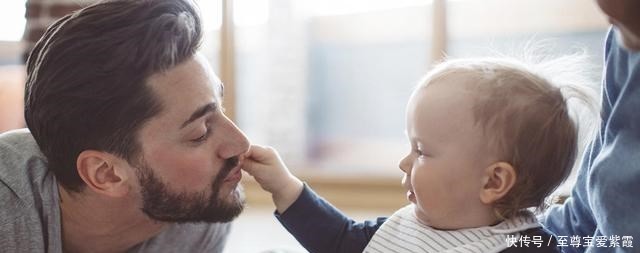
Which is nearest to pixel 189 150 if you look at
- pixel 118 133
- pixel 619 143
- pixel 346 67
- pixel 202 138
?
pixel 202 138

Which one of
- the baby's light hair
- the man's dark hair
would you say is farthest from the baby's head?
the man's dark hair

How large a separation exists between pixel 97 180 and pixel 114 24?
0.98 ft

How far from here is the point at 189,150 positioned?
1311mm

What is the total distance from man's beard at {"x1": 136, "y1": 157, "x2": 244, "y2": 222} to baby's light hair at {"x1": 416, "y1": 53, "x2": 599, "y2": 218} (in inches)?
18.1

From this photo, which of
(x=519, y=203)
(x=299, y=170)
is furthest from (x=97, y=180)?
(x=299, y=170)

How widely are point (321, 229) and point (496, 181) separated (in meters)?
0.33

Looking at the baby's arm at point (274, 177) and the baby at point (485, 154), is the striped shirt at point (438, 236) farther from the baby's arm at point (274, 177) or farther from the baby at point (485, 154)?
the baby's arm at point (274, 177)

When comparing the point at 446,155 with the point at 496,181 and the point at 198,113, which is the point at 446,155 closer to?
the point at 496,181

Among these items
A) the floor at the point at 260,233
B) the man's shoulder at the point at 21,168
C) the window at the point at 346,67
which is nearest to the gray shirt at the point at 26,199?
the man's shoulder at the point at 21,168

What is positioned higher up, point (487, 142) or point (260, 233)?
point (487, 142)

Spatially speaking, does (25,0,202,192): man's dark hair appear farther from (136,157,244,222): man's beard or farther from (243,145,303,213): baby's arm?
(243,145,303,213): baby's arm

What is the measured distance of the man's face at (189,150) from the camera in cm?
130

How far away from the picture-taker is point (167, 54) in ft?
4.26

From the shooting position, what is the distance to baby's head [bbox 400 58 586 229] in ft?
3.73
